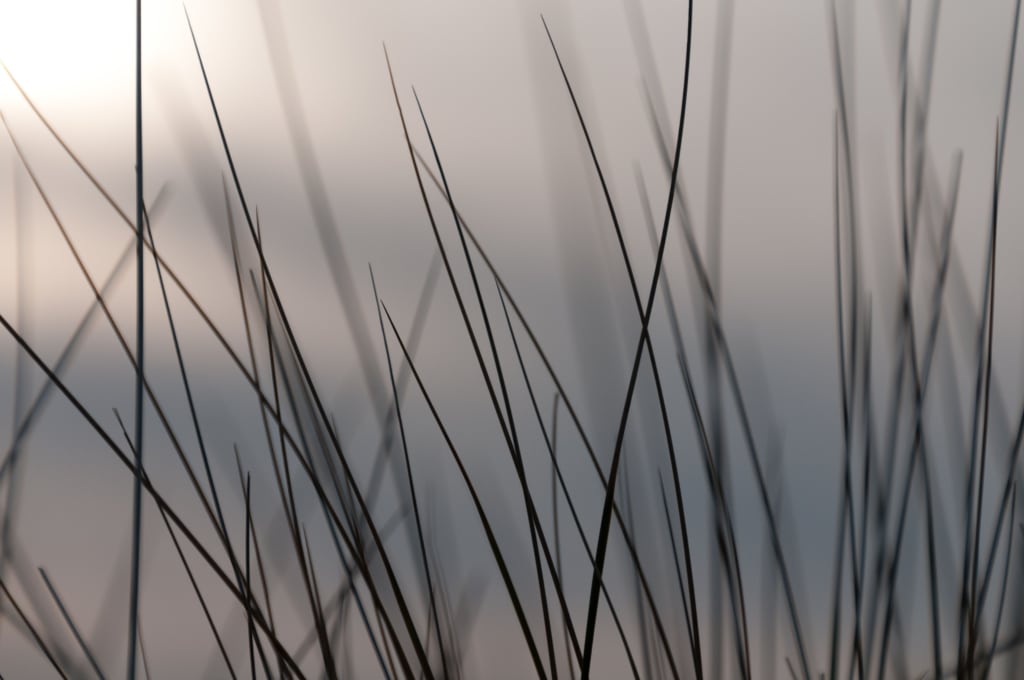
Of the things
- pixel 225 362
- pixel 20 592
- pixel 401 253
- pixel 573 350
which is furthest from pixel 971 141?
pixel 20 592

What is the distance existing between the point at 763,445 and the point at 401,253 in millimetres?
317

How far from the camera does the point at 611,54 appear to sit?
715mm

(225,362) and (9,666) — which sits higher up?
(225,362)

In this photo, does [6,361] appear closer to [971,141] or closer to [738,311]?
[738,311]

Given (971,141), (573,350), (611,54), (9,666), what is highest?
(611,54)

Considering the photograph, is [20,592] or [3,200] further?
[3,200]

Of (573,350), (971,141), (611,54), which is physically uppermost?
(611,54)

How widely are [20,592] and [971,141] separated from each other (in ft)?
2.53

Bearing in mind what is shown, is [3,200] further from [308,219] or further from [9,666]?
[9,666]

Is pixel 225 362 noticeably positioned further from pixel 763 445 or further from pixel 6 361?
pixel 763 445

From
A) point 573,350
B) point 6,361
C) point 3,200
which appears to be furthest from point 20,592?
point 573,350

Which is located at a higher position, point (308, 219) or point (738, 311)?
point (308, 219)

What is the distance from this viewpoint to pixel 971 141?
0.68 meters

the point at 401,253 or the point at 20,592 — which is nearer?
the point at 20,592
